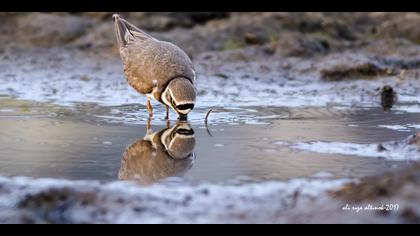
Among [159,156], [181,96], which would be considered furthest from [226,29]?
[159,156]

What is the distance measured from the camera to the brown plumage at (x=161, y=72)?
903 cm

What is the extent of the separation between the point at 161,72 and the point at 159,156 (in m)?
2.38

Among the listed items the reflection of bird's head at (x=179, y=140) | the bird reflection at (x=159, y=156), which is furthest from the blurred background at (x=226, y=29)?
the bird reflection at (x=159, y=156)

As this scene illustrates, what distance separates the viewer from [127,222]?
5336mm

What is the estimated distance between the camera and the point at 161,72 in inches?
376

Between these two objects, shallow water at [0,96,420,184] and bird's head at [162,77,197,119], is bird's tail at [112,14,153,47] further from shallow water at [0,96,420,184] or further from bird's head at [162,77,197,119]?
bird's head at [162,77,197,119]

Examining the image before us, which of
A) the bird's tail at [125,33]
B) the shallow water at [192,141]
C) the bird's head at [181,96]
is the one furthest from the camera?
the bird's tail at [125,33]

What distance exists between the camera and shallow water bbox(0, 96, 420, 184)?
6.75 m

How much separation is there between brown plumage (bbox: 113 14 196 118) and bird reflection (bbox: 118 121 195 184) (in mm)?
362

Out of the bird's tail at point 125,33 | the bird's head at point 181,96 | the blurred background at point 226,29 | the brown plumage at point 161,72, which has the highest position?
the blurred background at point 226,29

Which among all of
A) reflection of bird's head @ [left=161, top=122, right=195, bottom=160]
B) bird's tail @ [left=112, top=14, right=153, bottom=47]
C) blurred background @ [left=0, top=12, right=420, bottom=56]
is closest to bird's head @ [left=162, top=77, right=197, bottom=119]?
reflection of bird's head @ [left=161, top=122, right=195, bottom=160]

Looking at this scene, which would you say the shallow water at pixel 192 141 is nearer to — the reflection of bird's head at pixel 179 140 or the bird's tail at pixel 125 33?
the reflection of bird's head at pixel 179 140
